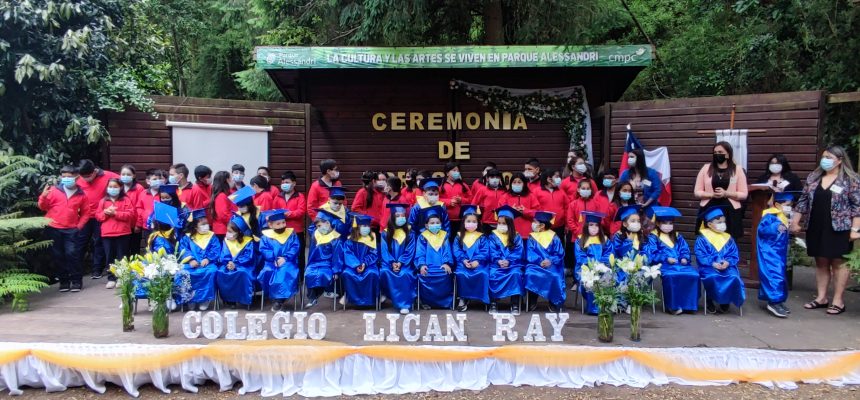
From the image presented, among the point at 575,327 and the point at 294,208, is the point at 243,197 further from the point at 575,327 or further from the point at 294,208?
the point at 575,327

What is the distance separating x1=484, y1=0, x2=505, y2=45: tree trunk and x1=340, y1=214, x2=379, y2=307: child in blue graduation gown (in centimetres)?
706

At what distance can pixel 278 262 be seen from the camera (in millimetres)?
7055

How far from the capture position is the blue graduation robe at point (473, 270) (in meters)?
7.11

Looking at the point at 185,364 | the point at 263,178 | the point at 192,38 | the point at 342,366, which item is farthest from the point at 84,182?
the point at 192,38

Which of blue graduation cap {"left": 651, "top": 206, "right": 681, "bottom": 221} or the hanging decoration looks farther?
the hanging decoration

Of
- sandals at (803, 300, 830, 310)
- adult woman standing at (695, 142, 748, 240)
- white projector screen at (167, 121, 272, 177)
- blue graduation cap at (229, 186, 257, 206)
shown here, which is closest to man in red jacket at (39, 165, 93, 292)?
white projector screen at (167, 121, 272, 177)

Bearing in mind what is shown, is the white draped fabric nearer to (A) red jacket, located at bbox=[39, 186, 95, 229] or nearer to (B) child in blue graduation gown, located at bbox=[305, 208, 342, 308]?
(B) child in blue graduation gown, located at bbox=[305, 208, 342, 308]

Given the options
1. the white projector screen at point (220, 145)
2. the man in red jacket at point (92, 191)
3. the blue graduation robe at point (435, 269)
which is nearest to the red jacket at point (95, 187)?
the man in red jacket at point (92, 191)

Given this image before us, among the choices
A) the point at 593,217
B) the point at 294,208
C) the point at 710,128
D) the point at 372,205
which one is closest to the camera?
the point at 593,217

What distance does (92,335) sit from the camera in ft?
19.9

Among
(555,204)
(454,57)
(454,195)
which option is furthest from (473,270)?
(454,57)

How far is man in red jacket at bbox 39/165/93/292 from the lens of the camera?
8.23m

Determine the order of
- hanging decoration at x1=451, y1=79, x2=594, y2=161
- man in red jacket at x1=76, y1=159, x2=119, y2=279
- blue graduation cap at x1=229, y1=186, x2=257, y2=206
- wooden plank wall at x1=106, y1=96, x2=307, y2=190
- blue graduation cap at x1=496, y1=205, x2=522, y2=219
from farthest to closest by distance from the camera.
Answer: hanging decoration at x1=451, y1=79, x2=594, y2=161
wooden plank wall at x1=106, y1=96, x2=307, y2=190
man in red jacket at x1=76, y1=159, x2=119, y2=279
blue graduation cap at x1=229, y1=186, x2=257, y2=206
blue graduation cap at x1=496, y1=205, x2=522, y2=219

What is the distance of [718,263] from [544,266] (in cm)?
210
